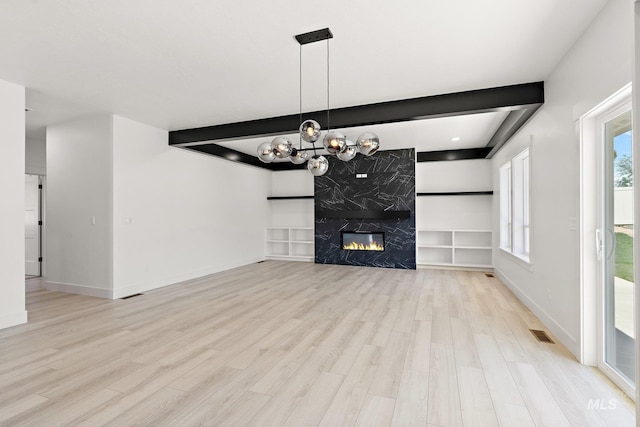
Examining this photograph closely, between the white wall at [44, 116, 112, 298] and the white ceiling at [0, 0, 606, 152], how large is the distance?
731 mm

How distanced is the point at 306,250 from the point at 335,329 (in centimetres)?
535

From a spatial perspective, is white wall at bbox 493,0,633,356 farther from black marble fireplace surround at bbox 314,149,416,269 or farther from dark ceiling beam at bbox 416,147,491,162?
black marble fireplace surround at bbox 314,149,416,269

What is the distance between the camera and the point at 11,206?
11.6ft

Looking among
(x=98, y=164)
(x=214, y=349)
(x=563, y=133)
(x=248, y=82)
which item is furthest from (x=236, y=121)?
(x=563, y=133)

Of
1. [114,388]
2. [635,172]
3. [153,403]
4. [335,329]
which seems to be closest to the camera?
[635,172]

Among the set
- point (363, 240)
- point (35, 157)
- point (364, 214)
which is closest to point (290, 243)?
point (363, 240)

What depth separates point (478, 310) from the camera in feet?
13.1

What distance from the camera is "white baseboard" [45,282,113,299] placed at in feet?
15.3

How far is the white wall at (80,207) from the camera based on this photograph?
4.70 metres

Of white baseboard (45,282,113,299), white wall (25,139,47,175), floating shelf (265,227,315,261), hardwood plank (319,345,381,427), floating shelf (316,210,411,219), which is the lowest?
hardwood plank (319,345,381,427)

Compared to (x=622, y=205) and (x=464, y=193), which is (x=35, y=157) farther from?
(x=464, y=193)

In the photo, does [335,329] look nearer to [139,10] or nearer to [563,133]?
[563,133]

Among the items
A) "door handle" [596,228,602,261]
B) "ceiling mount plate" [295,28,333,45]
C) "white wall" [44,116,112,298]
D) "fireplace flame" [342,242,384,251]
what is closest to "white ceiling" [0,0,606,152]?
"ceiling mount plate" [295,28,333,45]

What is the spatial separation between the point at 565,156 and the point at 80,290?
6.64 meters
